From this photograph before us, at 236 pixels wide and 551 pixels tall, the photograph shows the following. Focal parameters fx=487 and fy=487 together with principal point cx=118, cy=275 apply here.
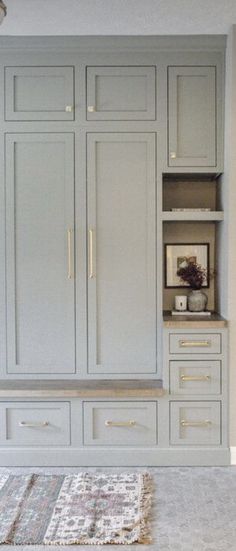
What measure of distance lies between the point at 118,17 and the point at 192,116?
0.71m

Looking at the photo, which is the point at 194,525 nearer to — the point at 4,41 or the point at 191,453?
the point at 191,453

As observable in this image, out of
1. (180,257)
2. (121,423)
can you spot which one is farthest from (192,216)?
(121,423)

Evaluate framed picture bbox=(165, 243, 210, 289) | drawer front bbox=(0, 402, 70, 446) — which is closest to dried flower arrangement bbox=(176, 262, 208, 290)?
framed picture bbox=(165, 243, 210, 289)

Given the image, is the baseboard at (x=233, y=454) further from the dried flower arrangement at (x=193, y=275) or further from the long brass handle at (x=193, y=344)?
the dried flower arrangement at (x=193, y=275)

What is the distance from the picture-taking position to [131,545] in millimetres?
2156

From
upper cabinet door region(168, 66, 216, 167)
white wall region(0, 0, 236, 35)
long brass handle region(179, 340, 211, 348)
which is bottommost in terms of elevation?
long brass handle region(179, 340, 211, 348)

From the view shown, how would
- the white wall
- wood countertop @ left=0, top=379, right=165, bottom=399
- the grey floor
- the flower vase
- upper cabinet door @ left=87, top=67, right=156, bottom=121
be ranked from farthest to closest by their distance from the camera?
1. the flower vase
2. upper cabinet door @ left=87, top=67, right=156, bottom=121
3. wood countertop @ left=0, top=379, right=165, bottom=399
4. the white wall
5. the grey floor

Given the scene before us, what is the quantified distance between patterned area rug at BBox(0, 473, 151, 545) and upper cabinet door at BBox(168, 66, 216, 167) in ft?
6.25

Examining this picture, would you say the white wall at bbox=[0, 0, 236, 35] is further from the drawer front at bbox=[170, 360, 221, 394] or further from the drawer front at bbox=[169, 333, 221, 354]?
the drawer front at bbox=[170, 360, 221, 394]

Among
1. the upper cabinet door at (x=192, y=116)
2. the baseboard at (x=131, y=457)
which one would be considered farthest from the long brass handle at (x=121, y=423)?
the upper cabinet door at (x=192, y=116)

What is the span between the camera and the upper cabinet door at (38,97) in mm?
2992

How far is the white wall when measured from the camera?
2602mm

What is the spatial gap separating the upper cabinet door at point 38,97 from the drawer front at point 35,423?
69.2 inches

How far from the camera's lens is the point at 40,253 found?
3.03 m
